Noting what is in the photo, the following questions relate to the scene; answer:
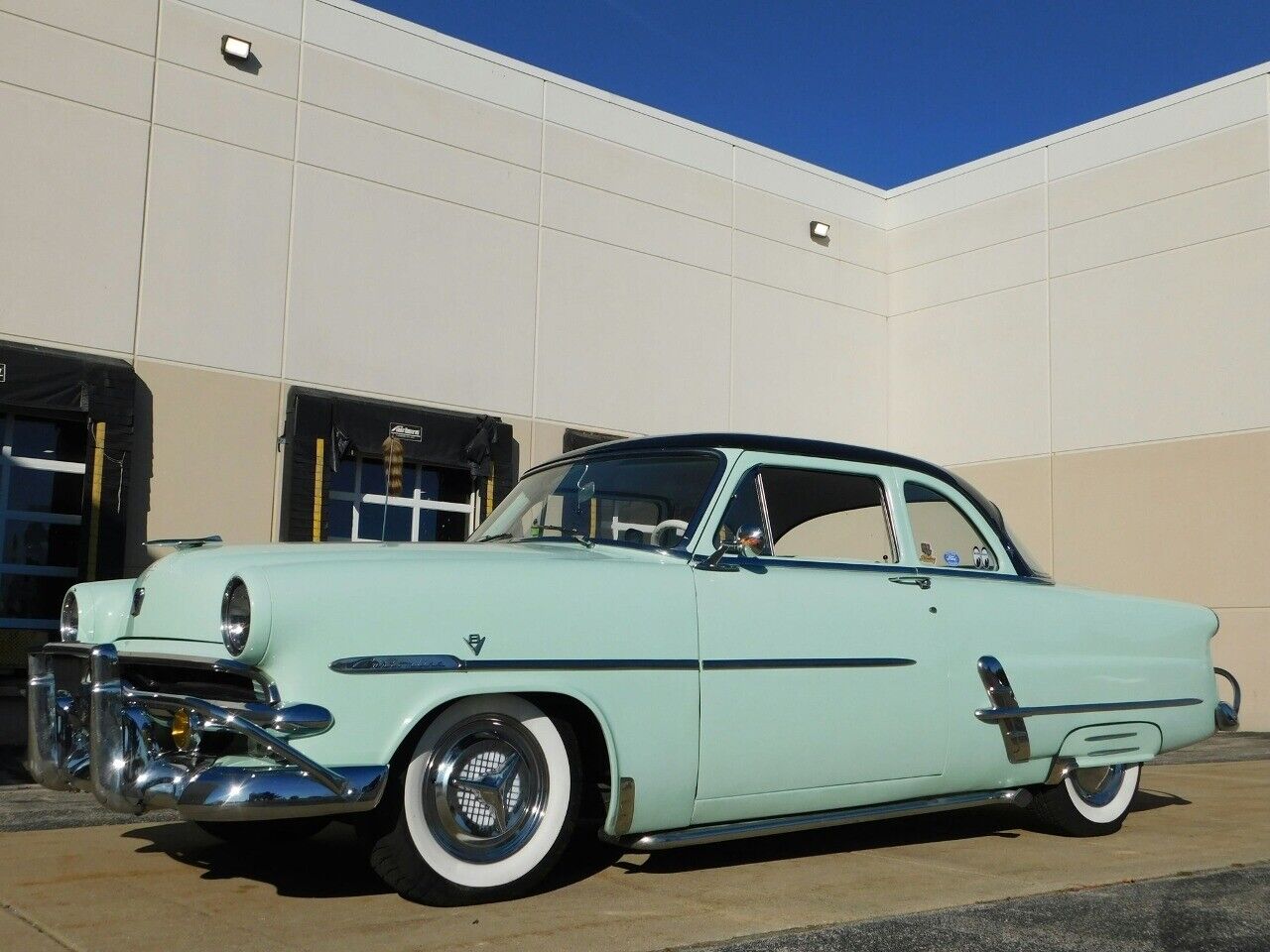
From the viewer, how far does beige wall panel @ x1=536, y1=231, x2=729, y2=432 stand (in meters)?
13.6

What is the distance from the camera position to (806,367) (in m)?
15.9

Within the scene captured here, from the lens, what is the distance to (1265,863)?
188 inches

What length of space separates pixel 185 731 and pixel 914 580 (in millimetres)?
2728

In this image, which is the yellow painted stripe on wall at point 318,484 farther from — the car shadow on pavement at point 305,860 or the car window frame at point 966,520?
the car window frame at point 966,520

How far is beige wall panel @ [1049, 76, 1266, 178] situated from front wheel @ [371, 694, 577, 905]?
41.3ft

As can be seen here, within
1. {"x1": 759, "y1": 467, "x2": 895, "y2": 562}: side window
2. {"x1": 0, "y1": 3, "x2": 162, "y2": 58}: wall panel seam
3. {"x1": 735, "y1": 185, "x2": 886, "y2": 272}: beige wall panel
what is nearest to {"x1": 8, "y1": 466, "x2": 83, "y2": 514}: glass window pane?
{"x1": 0, "y1": 3, "x2": 162, "y2": 58}: wall panel seam

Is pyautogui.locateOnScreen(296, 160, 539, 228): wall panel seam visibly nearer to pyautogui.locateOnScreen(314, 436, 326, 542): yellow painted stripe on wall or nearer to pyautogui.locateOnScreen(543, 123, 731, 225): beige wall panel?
pyautogui.locateOnScreen(543, 123, 731, 225): beige wall panel

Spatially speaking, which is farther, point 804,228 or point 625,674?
point 804,228

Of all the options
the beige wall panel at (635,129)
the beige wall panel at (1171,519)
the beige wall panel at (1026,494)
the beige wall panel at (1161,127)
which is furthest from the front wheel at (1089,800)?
the beige wall panel at (1161,127)

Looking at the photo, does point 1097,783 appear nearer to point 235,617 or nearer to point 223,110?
point 235,617

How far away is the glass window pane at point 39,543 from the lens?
10508mm

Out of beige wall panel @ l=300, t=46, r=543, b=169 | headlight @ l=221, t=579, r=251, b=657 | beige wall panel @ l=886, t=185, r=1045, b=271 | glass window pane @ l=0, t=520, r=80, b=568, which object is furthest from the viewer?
beige wall panel @ l=886, t=185, r=1045, b=271

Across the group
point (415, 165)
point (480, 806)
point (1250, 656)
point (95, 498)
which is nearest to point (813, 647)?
point (480, 806)

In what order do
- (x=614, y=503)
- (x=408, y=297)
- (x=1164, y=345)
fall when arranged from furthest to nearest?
(x=1164, y=345), (x=408, y=297), (x=614, y=503)
